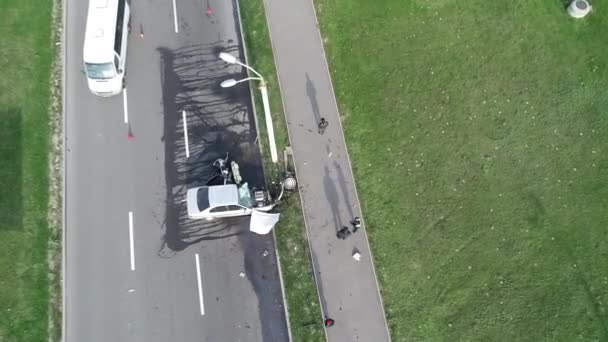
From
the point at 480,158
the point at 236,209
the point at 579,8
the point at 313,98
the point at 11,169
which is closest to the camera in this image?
the point at 236,209

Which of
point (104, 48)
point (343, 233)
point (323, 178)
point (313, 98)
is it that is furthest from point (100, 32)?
point (343, 233)

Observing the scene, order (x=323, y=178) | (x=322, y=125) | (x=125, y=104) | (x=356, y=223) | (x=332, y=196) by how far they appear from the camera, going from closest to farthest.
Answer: (x=356, y=223), (x=332, y=196), (x=323, y=178), (x=322, y=125), (x=125, y=104)

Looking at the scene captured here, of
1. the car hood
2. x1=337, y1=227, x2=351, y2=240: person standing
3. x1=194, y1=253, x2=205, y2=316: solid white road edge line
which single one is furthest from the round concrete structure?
x1=194, y1=253, x2=205, y2=316: solid white road edge line

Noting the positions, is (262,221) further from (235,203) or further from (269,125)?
(269,125)

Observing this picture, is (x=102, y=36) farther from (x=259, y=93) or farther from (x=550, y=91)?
(x=550, y=91)

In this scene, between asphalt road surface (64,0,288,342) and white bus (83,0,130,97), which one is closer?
asphalt road surface (64,0,288,342)

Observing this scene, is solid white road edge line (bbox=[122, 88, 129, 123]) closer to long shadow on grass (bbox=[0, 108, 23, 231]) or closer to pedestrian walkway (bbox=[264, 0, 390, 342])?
long shadow on grass (bbox=[0, 108, 23, 231])

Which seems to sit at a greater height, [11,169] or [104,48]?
[104,48]
